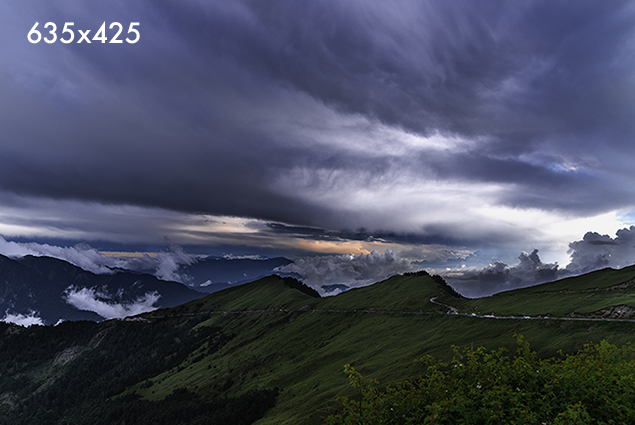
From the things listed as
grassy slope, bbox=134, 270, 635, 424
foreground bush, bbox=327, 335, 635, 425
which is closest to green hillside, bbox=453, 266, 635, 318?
grassy slope, bbox=134, 270, 635, 424

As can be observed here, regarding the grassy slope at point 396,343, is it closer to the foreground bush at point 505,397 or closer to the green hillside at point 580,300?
the green hillside at point 580,300

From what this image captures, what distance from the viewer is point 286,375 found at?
159500 mm

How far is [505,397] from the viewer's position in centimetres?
1627

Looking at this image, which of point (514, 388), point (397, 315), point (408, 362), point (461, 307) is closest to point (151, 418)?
point (397, 315)

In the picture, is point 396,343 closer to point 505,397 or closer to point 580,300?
point 580,300

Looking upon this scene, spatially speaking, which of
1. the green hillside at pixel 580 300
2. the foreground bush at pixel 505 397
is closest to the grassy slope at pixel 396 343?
the green hillside at pixel 580 300

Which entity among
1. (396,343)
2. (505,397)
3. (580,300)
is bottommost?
(396,343)

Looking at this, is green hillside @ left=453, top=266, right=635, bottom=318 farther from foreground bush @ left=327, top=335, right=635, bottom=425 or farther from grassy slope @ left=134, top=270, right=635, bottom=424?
foreground bush @ left=327, top=335, right=635, bottom=425

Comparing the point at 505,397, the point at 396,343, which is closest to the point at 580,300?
the point at 396,343

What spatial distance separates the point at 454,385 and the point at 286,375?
162 meters

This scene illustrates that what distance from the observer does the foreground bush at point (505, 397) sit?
49.7ft

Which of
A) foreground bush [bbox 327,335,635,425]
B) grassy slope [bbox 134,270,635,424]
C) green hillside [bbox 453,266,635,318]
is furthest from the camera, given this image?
green hillside [bbox 453,266,635,318]

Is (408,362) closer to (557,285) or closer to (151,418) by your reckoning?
(557,285)

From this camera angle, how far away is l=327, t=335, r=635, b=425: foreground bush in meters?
15.1
